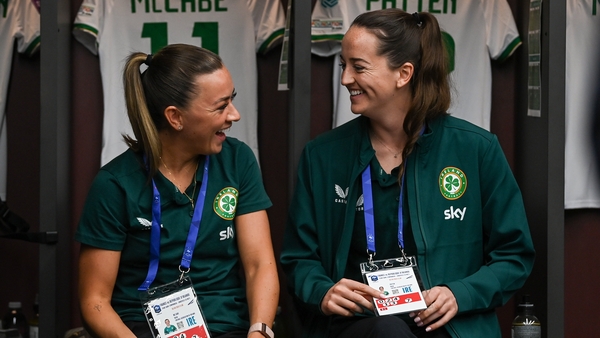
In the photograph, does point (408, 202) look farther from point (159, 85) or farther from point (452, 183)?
point (159, 85)

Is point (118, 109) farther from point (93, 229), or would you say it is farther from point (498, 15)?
point (498, 15)

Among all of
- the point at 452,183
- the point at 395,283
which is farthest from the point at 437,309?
the point at 452,183

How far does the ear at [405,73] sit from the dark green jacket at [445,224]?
156 mm

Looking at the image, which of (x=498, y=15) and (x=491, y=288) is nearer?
(x=491, y=288)

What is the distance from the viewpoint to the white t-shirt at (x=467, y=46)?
3271mm

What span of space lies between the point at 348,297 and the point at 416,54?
0.77 meters

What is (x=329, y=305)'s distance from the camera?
2.23 meters

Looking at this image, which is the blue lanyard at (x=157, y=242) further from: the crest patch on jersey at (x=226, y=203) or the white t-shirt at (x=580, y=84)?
the white t-shirt at (x=580, y=84)

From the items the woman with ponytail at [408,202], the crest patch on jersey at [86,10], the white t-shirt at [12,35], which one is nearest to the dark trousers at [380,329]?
the woman with ponytail at [408,202]

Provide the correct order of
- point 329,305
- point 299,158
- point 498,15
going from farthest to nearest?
point 498,15 < point 299,158 < point 329,305

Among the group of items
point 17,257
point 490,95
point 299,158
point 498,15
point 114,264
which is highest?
point 498,15

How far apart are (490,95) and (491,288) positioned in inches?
50.1

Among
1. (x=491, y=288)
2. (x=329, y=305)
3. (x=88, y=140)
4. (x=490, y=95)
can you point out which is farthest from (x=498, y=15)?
(x=88, y=140)

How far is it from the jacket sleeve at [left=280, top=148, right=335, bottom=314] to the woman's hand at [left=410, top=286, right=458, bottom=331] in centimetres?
31
